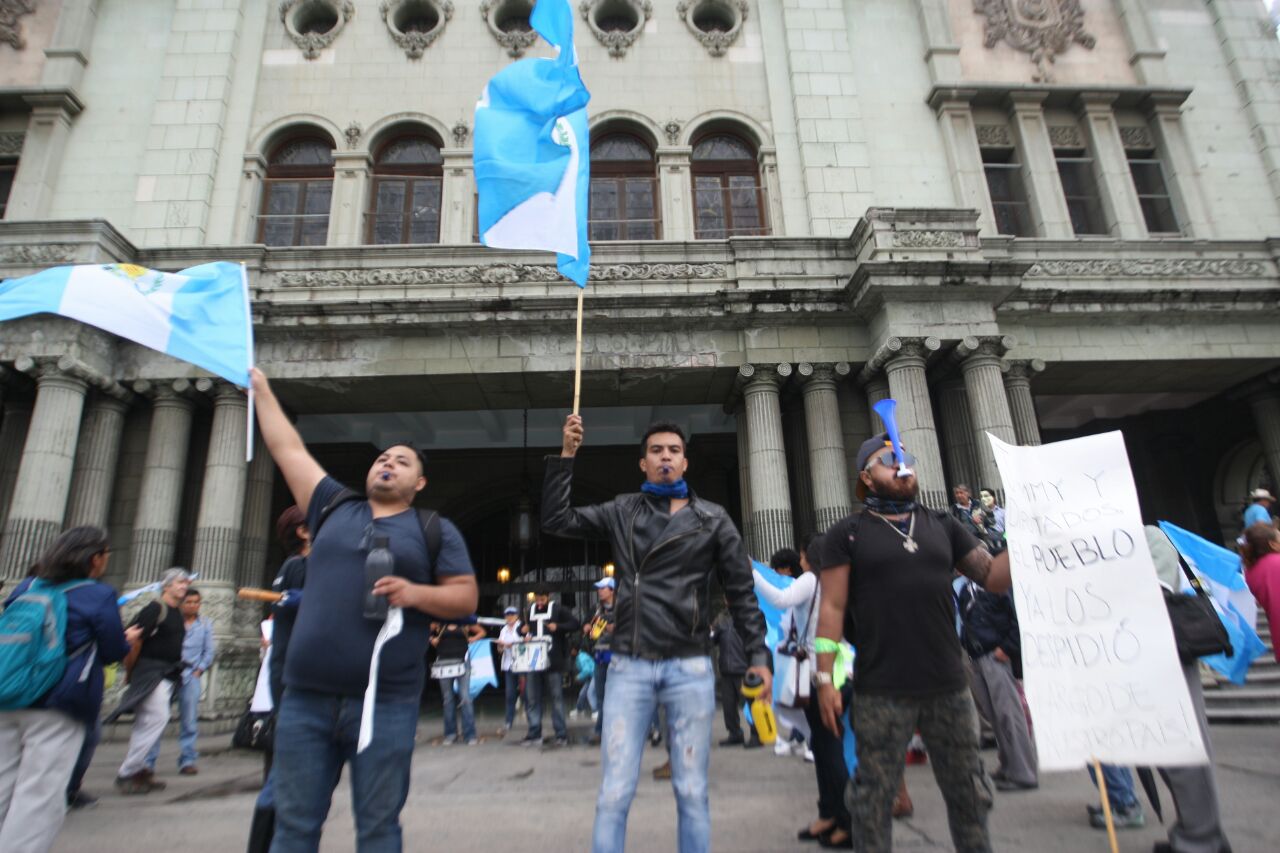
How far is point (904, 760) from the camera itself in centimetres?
299

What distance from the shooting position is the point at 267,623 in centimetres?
584

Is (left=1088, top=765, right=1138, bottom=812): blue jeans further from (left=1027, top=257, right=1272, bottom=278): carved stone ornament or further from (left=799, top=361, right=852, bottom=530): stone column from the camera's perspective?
(left=1027, top=257, right=1272, bottom=278): carved stone ornament

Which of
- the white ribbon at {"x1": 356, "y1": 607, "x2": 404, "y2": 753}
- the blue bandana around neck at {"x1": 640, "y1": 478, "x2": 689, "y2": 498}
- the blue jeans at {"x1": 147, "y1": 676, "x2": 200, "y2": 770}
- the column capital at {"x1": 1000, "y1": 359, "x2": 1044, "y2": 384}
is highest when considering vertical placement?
the column capital at {"x1": 1000, "y1": 359, "x2": 1044, "y2": 384}

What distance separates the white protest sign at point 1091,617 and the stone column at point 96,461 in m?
13.8

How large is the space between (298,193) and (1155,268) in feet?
57.3

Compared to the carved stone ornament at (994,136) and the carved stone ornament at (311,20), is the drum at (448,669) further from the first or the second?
the carved stone ornament at (994,136)

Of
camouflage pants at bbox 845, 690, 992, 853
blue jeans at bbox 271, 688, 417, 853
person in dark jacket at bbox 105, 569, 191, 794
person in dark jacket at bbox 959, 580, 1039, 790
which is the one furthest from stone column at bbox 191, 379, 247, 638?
camouflage pants at bbox 845, 690, 992, 853

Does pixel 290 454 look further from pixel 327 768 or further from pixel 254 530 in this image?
pixel 254 530

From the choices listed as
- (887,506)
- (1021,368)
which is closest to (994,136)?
(1021,368)

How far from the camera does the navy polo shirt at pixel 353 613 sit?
8.61ft

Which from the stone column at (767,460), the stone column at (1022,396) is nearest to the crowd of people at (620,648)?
the stone column at (767,460)

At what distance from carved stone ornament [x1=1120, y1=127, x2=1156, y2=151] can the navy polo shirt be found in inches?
735

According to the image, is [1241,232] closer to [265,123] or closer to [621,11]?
[621,11]

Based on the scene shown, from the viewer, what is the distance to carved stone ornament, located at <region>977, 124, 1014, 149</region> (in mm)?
15719
